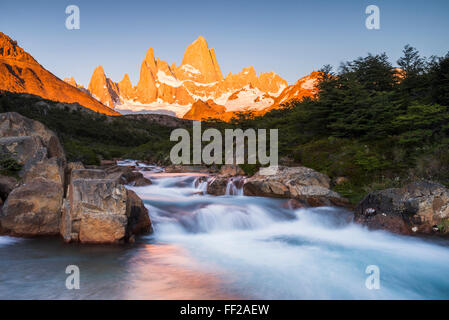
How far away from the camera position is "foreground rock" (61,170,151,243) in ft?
23.4

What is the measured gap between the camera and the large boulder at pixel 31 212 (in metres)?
7.55

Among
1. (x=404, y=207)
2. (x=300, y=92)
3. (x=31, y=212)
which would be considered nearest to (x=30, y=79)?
(x=300, y=92)

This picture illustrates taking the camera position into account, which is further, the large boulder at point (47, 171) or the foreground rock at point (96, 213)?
the large boulder at point (47, 171)

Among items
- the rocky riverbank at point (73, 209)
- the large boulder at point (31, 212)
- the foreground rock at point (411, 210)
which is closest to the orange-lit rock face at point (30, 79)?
the rocky riverbank at point (73, 209)

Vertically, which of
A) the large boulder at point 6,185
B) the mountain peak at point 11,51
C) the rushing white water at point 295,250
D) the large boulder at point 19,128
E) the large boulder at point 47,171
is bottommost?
the rushing white water at point 295,250

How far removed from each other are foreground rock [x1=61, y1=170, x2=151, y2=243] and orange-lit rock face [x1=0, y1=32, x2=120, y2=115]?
124278 millimetres

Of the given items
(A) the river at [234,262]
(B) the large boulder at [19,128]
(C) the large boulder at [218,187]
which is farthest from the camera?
(C) the large boulder at [218,187]

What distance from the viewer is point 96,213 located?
7.09 m

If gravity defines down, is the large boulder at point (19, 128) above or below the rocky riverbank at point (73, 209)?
above

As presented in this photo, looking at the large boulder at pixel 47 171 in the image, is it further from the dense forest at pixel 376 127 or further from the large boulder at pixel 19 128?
the dense forest at pixel 376 127

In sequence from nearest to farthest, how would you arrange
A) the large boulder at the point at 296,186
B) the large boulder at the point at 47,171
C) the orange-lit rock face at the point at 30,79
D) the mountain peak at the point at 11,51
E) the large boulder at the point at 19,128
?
the large boulder at the point at 47,171 → the large boulder at the point at 296,186 → the large boulder at the point at 19,128 → the orange-lit rock face at the point at 30,79 → the mountain peak at the point at 11,51

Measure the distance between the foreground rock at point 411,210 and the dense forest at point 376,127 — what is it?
2445mm

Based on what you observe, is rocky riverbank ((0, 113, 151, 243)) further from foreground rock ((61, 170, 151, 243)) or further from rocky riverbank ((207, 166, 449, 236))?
rocky riverbank ((207, 166, 449, 236))
